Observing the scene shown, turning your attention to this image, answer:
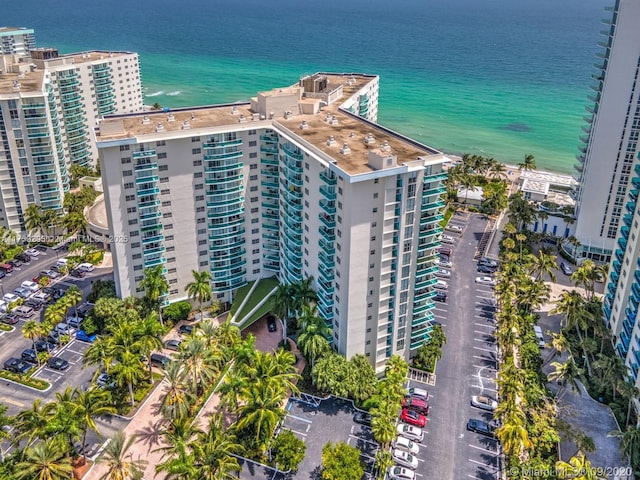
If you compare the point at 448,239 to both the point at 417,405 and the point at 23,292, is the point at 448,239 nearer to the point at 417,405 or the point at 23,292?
the point at 417,405

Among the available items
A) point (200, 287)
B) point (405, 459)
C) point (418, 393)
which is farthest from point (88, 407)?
point (418, 393)

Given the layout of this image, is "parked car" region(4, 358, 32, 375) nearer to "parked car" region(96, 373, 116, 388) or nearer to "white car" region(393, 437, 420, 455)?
"parked car" region(96, 373, 116, 388)

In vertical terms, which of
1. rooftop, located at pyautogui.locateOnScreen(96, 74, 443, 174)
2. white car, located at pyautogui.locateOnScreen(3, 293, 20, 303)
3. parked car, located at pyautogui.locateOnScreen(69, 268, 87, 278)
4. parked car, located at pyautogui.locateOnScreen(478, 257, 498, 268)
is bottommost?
white car, located at pyautogui.locateOnScreen(3, 293, 20, 303)

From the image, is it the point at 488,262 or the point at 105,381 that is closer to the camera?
the point at 105,381

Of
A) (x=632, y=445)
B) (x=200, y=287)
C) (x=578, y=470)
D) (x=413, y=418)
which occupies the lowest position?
(x=413, y=418)

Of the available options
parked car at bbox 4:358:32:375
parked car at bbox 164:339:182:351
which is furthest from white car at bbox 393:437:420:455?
parked car at bbox 4:358:32:375

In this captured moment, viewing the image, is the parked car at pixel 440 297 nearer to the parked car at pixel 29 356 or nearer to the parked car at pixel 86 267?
the parked car at pixel 29 356

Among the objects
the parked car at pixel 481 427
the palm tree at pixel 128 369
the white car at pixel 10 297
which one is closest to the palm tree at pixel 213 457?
the palm tree at pixel 128 369
